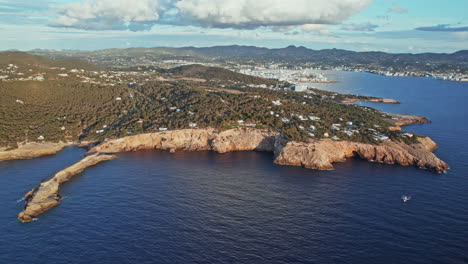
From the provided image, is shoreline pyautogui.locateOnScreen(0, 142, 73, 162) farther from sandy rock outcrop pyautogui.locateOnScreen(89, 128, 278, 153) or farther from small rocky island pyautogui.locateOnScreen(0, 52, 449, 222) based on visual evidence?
sandy rock outcrop pyautogui.locateOnScreen(89, 128, 278, 153)

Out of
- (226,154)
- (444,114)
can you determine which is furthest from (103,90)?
(444,114)

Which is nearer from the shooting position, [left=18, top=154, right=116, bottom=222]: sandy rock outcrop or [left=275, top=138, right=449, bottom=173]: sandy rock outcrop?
[left=18, top=154, right=116, bottom=222]: sandy rock outcrop

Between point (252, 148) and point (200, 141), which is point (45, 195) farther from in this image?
point (252, 148)

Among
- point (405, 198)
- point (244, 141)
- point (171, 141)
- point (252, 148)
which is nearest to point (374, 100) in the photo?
point (252, 148)

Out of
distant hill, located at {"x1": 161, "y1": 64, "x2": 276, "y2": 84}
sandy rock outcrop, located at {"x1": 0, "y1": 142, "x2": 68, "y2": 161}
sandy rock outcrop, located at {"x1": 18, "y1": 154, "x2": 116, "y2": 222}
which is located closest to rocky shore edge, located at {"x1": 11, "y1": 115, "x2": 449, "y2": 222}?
sandy rock outcrop, located at {"x1": 18, "y1": 154, "x2": 116, "y2": 222}

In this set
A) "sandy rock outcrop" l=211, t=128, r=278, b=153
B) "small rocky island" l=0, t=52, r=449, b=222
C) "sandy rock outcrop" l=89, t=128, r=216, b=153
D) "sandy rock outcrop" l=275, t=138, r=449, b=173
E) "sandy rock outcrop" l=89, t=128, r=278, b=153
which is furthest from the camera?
"sandy rock outcrop" l=89, t=128, r=216, b=153

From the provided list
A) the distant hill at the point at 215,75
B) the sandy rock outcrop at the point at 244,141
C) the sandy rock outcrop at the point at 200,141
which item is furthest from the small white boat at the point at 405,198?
the distant hill at the point at 215,75
